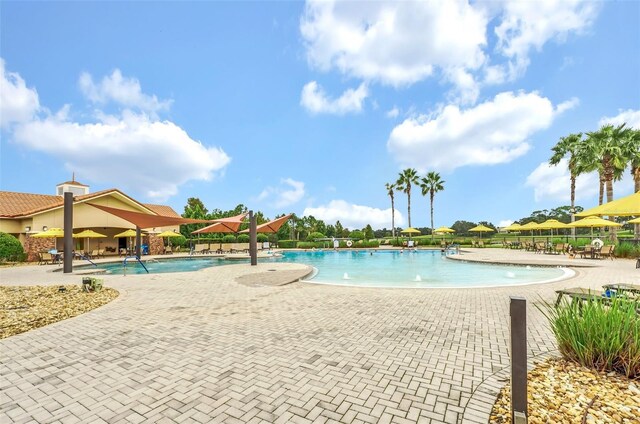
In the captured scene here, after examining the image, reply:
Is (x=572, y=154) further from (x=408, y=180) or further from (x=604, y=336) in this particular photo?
(x=604, y=336)

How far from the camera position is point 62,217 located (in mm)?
20891

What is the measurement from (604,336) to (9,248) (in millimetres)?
25244

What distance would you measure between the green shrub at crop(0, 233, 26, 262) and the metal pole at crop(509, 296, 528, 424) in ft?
79.6

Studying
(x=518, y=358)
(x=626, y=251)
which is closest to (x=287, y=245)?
(x=626, y=251)

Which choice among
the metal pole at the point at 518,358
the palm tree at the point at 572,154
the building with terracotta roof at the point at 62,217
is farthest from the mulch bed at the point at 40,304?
the palm tree at the point at 572,154

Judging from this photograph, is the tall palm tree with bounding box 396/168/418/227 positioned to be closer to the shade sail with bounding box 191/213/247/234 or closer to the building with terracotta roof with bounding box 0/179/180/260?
the shade sail with bounding box 191/213/247/234

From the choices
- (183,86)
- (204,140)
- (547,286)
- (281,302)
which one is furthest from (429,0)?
(204,140)

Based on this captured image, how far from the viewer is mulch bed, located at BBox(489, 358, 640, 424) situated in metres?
2.37

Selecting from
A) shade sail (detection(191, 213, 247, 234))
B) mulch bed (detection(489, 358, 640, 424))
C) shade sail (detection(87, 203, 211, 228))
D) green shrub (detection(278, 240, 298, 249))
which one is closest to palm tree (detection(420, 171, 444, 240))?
green shrub (detection(278, 240, 298, 249))

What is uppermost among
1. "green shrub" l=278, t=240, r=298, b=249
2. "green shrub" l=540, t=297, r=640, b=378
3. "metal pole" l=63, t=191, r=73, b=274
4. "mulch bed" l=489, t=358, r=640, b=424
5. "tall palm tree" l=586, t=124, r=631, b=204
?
"tall palm tree" l=586, t=124, r=631, b=204

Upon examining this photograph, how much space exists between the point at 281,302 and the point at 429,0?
33.5ft

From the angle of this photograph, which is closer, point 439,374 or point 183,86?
point 439,374

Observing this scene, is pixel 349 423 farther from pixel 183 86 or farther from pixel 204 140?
pixel 204 140

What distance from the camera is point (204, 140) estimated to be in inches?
845
